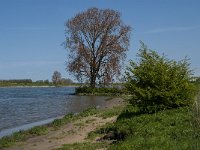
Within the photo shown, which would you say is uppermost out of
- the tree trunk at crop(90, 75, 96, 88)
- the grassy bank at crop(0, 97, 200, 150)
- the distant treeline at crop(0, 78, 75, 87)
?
the distant treeline at crop(0, 78, 75, 87)

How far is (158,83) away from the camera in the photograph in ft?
64.2

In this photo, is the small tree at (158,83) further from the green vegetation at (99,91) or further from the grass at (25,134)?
the green vegetation at (99,91)

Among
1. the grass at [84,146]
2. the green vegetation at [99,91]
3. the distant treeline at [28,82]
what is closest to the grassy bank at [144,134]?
the grass at [84,146]

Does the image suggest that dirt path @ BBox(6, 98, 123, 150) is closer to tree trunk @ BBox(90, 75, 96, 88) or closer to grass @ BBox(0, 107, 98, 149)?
grass @ BBox(0, 107, 98, 149)

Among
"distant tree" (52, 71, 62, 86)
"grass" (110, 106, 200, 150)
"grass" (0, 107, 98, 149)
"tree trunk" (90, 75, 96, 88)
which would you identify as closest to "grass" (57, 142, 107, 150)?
"grass" (110, 106, 200, 150)

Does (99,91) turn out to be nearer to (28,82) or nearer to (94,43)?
(94,43)

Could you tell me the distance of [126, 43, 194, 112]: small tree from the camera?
63.2 ft

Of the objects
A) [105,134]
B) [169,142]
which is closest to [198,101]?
[169,142]

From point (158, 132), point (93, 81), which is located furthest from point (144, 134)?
point (93, 81)

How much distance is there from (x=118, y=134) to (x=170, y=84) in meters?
5.10

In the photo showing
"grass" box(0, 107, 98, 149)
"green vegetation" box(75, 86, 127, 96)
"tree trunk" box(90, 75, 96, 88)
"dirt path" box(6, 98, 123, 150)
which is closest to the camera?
"dirt path" box(6, 98, 123, 150)

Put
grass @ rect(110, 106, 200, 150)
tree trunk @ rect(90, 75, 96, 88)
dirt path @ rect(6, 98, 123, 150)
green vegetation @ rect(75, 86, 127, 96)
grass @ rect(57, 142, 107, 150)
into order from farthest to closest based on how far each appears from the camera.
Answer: tree trunk @ rect(90, 75, 96, 88), green vegetation @ rect(75, 86, 127, 96), dirt path @ rect(6, 98, 123, 150), grass @ rect(57, 142, 107, 150), grass @ rect(110, 106, 200, 150)

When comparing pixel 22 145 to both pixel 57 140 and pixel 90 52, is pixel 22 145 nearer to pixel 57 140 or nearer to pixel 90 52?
pixel 57 140

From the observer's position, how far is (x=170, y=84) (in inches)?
771
